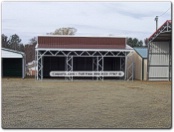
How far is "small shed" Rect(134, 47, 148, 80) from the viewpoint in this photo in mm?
27125

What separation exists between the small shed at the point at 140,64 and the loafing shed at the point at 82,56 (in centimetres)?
91

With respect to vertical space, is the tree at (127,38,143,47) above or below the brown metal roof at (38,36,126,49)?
above

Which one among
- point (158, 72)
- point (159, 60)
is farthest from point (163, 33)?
point (158, 72)

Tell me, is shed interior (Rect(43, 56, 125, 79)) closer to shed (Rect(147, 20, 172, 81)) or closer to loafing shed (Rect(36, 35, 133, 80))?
loafing shed (Rect(36, 35, 133, 80))

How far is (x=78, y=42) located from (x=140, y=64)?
6.07m

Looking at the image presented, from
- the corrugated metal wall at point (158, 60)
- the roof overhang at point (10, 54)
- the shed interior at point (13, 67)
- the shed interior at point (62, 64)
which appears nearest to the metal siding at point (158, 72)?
the corrugated metal wall at point (158, 60)

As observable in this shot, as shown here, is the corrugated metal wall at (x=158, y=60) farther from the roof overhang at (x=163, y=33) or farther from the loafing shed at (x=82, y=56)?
the loafing shed at (x=82, y=56)

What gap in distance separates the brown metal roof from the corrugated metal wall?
9.28 feet

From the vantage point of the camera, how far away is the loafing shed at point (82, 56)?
26.6m

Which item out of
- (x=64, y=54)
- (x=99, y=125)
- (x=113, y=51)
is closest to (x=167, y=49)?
(x=113, y=51)

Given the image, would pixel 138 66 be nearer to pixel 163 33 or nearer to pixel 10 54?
pixel 163 33

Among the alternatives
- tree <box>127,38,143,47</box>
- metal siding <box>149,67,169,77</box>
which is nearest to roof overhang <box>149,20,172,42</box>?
metal siding <box>149,67,169,77</box>

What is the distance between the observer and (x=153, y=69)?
86.7ft

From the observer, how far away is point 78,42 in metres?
27.5
